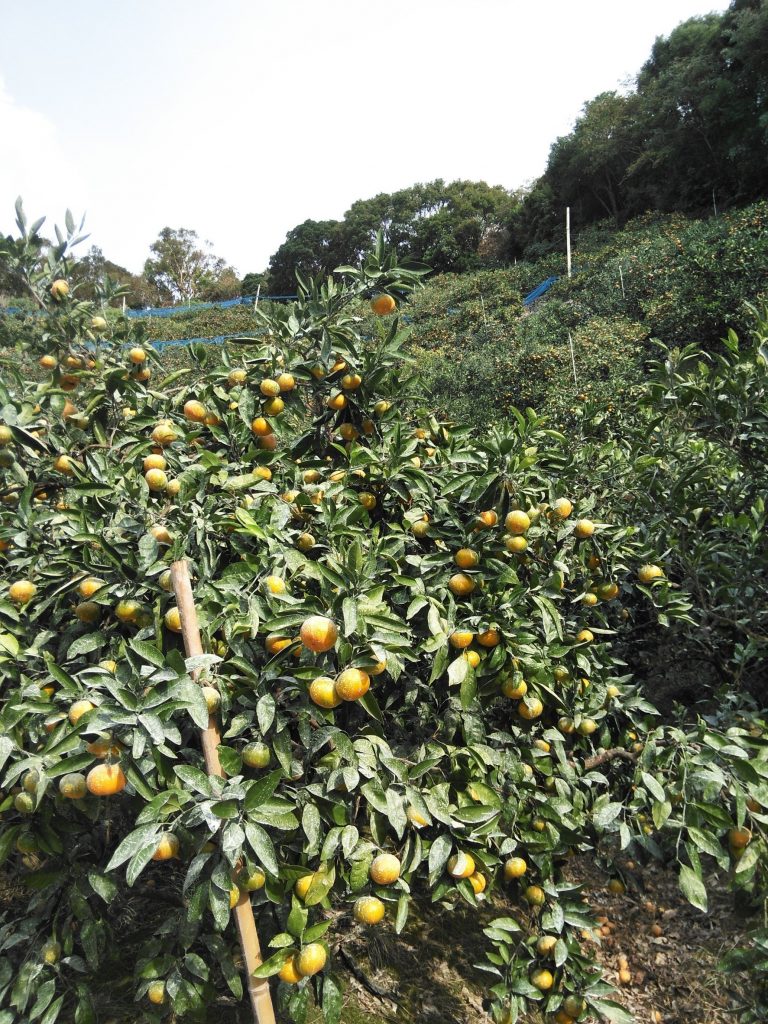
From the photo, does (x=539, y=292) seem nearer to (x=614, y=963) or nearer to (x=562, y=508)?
(x=562, y=508)

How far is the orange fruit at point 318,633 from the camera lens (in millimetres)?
1113

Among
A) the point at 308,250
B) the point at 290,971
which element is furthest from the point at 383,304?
the point at 308,250

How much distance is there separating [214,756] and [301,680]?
0.22 metres

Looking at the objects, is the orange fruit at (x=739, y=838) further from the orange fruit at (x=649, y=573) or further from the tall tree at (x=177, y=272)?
the tall tree at (x=177, y=272)

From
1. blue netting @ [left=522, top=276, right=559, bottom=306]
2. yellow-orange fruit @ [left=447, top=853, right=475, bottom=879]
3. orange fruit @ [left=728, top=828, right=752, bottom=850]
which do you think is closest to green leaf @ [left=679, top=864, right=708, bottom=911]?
orange fruit @ [left=728, top=828, right=752, bottom=850]

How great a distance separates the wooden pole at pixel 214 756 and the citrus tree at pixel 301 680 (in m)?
0.03

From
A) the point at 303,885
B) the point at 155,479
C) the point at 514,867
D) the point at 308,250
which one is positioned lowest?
the point at 514,867

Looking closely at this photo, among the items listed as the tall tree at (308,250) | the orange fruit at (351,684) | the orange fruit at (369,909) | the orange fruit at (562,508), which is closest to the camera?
the orange fruit at (351,684)

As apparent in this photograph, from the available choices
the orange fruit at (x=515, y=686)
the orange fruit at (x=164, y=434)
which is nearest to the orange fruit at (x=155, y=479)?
the orange fruit at (x=164, y=434)

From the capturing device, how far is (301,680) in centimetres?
116

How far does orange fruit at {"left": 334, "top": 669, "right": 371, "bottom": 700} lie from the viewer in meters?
1.11

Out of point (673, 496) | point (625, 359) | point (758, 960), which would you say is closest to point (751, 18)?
point (625, 359)

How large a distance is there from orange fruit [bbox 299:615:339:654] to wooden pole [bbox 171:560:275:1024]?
0.71 ft

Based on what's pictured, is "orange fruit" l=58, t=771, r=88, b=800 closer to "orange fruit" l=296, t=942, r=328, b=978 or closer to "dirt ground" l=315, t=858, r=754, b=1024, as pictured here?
"orange fruit" l=296, t=942, r=328, b=978
